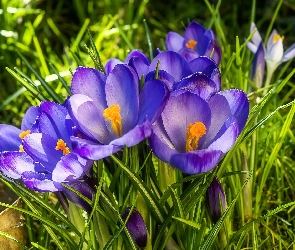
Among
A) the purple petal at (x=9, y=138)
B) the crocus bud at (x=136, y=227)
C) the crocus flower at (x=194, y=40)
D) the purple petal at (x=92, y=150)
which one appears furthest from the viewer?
the crocus flower at (x=194, y=40)

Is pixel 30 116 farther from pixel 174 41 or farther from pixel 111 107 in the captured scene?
pixel 174 41

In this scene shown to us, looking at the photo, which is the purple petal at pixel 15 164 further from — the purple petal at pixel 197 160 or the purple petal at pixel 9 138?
the purple petal at pixel 197 160

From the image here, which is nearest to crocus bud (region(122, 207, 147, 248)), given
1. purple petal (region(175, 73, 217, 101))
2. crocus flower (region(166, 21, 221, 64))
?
purple petal (region(175, 73, 217, 101))

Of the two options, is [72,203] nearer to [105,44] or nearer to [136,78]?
[136,78]

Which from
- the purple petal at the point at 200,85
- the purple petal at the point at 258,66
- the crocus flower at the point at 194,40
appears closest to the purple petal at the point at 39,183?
the purple petal at the point at 200,85

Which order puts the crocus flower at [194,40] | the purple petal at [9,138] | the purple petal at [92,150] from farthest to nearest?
the crocus flower at [194,40]
the purple petal at [9,138]
the purple petal at [92,150]

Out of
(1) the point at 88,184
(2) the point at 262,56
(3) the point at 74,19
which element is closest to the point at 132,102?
(1) the point at 88,184

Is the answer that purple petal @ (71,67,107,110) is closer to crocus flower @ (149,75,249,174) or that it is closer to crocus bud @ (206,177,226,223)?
crocus flower @ (149,75,249,174)

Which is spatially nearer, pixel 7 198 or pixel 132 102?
pixel 132 102
